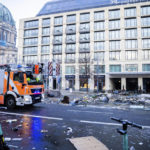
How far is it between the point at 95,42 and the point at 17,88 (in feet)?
103

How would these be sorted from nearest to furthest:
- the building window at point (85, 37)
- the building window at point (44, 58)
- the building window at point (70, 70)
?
the building window at point (85, 37)
the building window at point (70, 70)
the building window at point (44, 58)

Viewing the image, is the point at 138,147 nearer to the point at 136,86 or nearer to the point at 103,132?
the point at 103,132

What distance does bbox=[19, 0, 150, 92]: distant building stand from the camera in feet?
109

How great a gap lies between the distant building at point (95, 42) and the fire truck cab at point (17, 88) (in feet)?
68.1

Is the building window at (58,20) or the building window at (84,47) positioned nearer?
the building window at (84,47)

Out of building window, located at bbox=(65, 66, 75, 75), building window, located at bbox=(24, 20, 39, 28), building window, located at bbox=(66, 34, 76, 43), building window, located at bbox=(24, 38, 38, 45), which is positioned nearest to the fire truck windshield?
building window, located at bbox=(65, 66, 75, 75)

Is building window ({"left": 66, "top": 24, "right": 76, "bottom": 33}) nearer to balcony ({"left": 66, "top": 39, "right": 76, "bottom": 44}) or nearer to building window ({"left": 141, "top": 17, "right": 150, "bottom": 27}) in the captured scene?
balcony ({"left": 66, "top": 39, "right": 76, "bottom": 44})

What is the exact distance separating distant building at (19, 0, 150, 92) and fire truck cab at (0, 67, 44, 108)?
2076cm

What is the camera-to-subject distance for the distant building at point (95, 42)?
33.1 m

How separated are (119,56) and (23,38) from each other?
3172cm

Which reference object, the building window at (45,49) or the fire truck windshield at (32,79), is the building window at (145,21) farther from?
the fire truck windshield at (32,79)

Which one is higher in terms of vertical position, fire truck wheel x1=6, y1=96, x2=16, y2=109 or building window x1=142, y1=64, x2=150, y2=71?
building window x1=142, y1=64, x2=150, y2=71

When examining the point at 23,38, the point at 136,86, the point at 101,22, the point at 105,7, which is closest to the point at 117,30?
the point at 101,22

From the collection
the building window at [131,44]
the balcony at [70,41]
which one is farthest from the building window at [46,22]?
the building window at [131,44]
